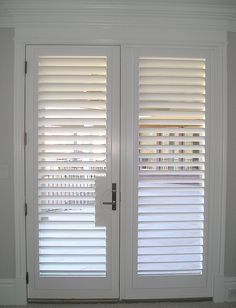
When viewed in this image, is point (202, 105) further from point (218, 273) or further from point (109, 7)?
point (218, 273)

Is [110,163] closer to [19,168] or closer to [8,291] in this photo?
[19,168]

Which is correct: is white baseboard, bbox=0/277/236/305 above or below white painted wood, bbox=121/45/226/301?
below

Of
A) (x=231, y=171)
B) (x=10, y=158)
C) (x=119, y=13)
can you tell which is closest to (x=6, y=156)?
(x=10, y=158)

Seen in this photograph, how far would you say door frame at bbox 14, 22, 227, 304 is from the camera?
2178 mm

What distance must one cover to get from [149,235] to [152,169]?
1.92 feet

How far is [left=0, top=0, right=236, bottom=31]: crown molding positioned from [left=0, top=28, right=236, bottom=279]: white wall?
7.0 inches

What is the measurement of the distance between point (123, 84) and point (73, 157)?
2.54 ft


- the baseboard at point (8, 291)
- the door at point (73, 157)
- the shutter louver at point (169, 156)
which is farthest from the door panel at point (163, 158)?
the baseboard at point (8, 291)

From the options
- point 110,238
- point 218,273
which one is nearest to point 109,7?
point 110,238

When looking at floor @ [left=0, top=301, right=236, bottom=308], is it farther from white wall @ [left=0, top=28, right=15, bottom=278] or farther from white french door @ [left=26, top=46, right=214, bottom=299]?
white wall @ [left=0, top=28, right=15, bottom=278]

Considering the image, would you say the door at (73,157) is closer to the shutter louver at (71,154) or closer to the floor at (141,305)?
the shutter louver at (71,154)

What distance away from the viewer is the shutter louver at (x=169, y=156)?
2.21 m

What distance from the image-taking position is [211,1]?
6.89 feet

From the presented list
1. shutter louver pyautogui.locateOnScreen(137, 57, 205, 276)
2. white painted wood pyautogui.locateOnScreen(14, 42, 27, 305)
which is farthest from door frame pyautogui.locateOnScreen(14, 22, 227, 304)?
shutter louver pyautogui.locateOnScreen(137, 57, 205, 276)
